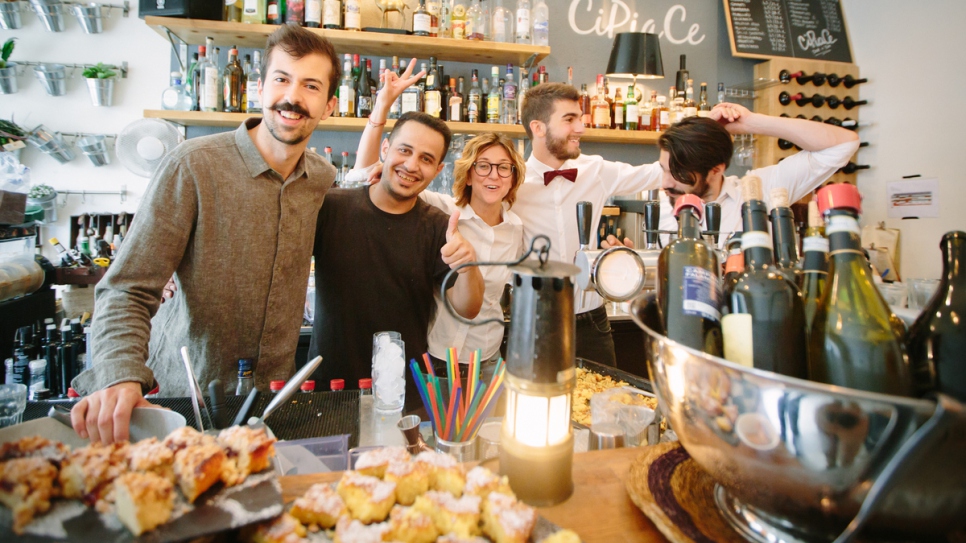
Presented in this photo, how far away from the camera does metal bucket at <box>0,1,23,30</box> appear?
2918mm

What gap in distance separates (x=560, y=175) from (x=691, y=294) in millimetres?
1823

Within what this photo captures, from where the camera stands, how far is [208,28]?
2.76 metres

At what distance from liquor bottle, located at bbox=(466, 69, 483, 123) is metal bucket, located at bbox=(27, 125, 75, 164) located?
238 centimetres

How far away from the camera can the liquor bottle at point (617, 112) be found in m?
3.43

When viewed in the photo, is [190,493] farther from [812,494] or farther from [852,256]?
[852,256]

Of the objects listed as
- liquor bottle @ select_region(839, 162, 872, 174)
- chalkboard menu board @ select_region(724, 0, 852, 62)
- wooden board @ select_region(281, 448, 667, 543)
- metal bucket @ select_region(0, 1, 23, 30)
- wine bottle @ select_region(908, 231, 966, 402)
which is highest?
chalkboard menu board @ select_region(724, 0, 852, 62)

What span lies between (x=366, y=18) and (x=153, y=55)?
4.36 feet

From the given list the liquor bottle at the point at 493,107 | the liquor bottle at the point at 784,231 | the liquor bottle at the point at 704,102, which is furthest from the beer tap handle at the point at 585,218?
the liquor bottle at the point at 704,102

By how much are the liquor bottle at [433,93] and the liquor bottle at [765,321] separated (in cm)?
254

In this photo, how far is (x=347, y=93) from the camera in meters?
2.95

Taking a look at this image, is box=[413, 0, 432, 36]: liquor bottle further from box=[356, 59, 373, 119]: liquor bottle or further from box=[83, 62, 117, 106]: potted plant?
box=[83, 62, 117, 106]: potted plant

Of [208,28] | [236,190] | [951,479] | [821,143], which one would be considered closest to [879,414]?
[951,479]

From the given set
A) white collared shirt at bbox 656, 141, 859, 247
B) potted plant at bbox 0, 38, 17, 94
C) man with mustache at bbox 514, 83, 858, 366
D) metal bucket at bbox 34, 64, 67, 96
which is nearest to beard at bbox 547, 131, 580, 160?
man with mustache at bbox 514, 83, 858, 366

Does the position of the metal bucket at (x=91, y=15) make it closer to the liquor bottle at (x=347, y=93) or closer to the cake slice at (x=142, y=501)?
the liquor bottle at (x=347, y=93)
